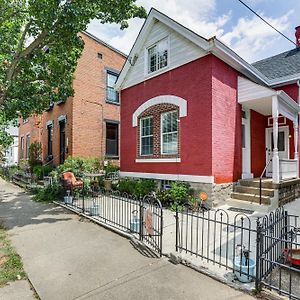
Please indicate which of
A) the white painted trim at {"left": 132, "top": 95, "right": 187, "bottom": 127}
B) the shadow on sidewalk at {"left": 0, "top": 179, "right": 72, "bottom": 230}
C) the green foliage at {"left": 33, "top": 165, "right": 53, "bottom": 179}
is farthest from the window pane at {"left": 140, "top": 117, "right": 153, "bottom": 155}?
the green foliage at {"left": 33, "top": 165, "right": 53, "bottom": 179}

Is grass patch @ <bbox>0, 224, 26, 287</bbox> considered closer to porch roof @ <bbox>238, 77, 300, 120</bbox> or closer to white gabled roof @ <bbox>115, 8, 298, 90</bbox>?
white gabled roof @ <bbox>115, 8, 298, 90</bbox>

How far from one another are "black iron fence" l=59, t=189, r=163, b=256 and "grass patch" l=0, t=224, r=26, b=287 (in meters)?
2.39

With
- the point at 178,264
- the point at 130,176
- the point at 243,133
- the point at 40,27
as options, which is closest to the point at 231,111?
the point at 243,133

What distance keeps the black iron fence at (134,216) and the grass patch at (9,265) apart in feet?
7.85

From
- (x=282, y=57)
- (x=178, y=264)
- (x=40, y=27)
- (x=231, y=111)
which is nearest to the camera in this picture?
(x=178, y=264)

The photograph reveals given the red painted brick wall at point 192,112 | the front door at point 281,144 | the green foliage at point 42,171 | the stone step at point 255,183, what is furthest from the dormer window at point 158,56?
the green foliage at point 42,171

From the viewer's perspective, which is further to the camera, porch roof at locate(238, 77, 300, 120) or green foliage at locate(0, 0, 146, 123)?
porch roof at locate(238, 77, 300, 120)

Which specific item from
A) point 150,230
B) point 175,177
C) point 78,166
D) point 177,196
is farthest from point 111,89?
point 150,230

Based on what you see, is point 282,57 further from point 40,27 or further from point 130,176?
point 40,27

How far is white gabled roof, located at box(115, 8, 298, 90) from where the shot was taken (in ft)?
28.8

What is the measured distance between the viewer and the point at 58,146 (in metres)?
16.0

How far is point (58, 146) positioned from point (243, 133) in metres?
11.4

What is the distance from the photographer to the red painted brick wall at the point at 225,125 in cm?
892

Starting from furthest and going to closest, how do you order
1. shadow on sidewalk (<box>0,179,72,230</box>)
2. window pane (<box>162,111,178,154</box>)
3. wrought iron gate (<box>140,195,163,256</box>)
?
1. window pane (<box>162,111,178,154</box>)
2. shadow on sidewalk (<box>0,179,72,230</box>)
3. wrought iron gate (<box>140,195,163,256</box>)
